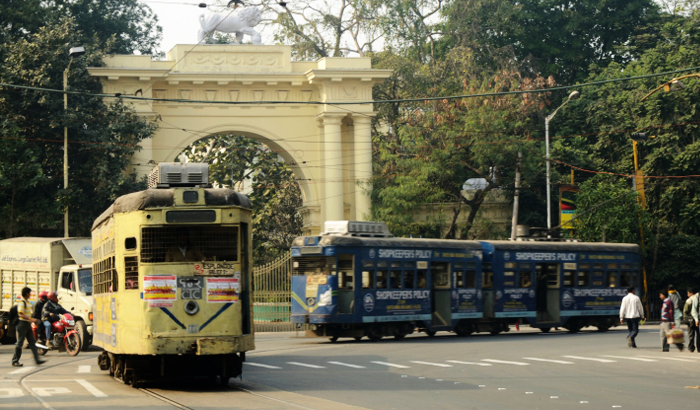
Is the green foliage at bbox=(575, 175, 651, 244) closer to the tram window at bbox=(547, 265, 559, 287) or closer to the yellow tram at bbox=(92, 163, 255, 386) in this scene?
the tram window at bbox=(547, 265, 559, 287)

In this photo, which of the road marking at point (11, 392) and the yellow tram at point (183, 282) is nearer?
the road marking at point (11, 392)

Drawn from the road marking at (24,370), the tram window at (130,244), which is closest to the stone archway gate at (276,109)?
the road marking at (24,370)

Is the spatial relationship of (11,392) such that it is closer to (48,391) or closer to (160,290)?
(48,391)

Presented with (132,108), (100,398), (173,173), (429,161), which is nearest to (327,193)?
(429,161)

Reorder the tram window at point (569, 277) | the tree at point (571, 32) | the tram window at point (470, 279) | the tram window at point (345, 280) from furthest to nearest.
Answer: the tree at point (571, 32) < the tram window at point (569, 277) < the tram window at point (470, 279) < the tram window at point (345, 280)

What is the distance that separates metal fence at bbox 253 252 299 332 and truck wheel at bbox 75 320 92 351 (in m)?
10.2

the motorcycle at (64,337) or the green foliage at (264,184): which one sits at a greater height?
the green foliage at (264,184)

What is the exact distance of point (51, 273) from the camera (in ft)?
86.0

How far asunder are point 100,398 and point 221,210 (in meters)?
3.06

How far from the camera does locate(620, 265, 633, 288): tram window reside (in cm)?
3231

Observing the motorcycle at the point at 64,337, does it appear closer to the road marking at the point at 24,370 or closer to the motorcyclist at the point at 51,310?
the motorcyclist at the point at 51,310

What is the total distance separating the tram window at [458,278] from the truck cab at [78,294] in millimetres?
10067

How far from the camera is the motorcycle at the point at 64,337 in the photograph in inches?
895

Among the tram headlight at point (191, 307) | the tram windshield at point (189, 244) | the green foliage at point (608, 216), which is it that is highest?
the green foliage at point (608, 216)
